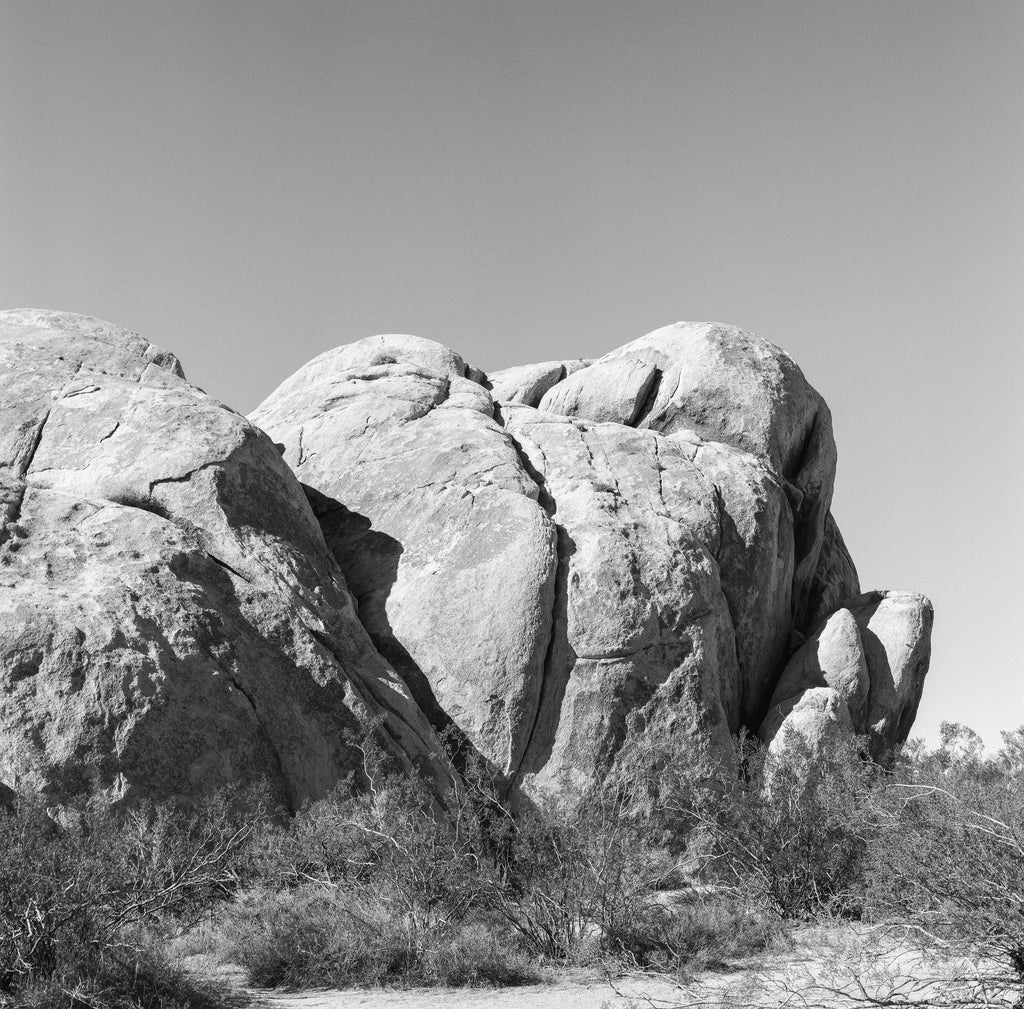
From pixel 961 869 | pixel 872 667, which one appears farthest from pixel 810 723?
pixel 961 869

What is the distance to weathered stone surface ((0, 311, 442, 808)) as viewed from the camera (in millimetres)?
15836

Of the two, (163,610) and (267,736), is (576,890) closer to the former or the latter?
(267,736)

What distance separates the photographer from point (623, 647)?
68.4 feet

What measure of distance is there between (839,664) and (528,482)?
27.0 ft

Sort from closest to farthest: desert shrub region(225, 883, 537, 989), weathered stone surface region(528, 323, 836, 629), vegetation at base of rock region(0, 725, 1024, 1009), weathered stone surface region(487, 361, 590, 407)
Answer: vegetation at base of rock region(0, 725, 1024, 1009), desert shrub region(225, 883, 537, 989), weathered stone surface region(528, 323, 836, 629), weathered stone surface region(487, 361, 590, 407)

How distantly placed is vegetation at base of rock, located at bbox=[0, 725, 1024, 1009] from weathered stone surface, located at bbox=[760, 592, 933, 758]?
4.74 m

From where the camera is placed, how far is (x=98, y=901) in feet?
36.7

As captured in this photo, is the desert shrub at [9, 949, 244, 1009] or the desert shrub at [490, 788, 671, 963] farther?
the desert shrub at [490, 788, 671, 963]

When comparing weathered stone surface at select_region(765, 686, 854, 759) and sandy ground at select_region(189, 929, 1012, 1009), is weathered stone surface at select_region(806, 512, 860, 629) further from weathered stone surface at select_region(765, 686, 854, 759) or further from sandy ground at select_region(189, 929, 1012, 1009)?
sandy ground at select_region(189, 929, 1012, 1009)

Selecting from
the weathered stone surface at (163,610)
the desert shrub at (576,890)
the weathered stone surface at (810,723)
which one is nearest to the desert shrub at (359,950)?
the desert shrub at (576,890)

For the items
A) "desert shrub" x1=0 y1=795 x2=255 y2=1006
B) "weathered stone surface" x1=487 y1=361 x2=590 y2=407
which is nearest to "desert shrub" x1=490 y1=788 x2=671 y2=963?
"desert shrub" x1=0 y1=795 x2=255 y2=1006

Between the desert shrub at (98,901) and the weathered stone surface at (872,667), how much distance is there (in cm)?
1339

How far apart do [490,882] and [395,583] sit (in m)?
8.79

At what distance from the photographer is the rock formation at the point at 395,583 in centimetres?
1670
